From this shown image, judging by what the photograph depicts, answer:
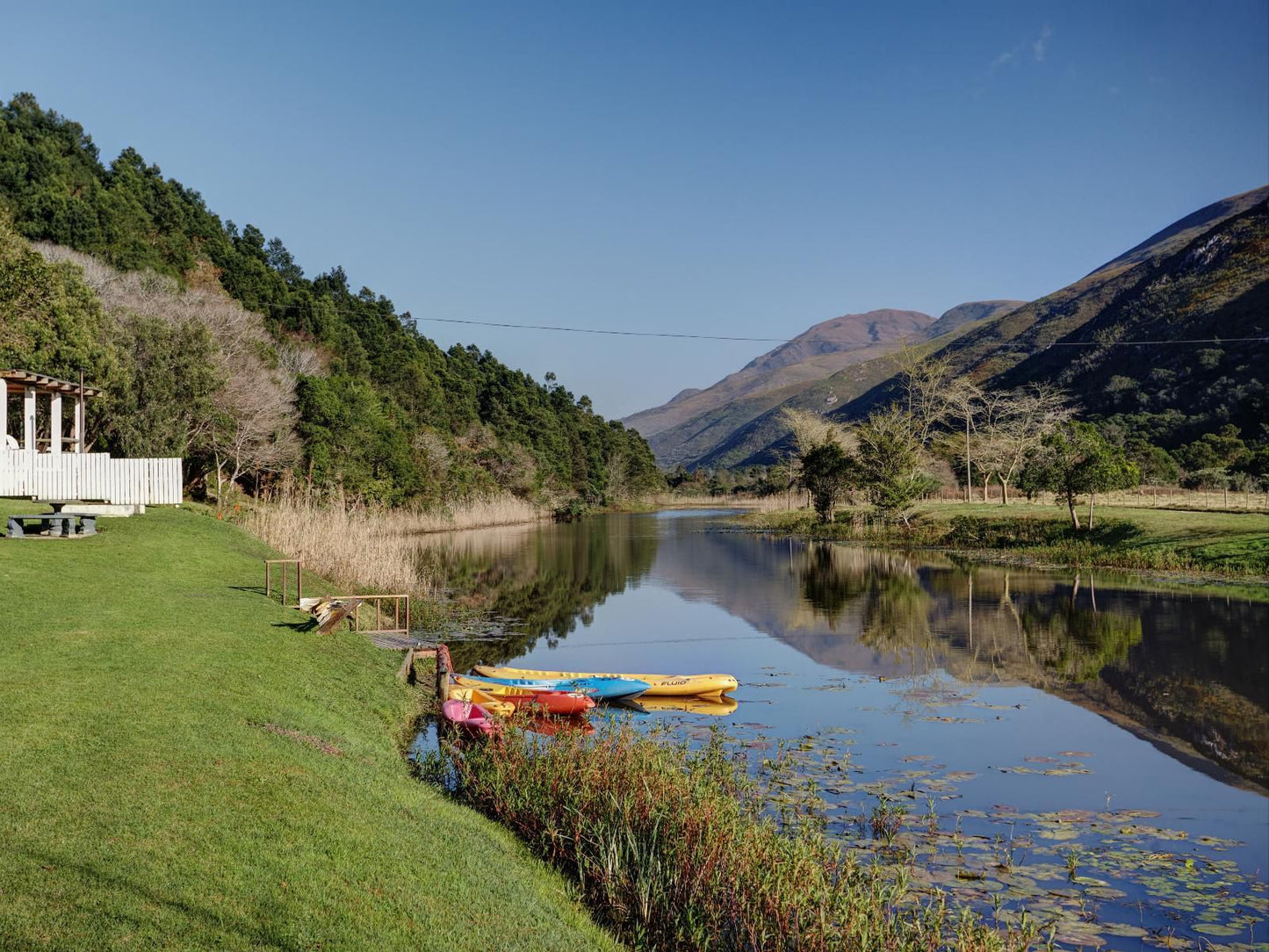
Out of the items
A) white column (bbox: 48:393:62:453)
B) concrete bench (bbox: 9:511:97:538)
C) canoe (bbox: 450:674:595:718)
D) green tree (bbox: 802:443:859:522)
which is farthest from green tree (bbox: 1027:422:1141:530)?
white column (bbox: 48:393:62:453)

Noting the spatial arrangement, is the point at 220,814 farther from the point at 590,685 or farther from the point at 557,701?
the point at 590,685

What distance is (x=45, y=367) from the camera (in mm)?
31031

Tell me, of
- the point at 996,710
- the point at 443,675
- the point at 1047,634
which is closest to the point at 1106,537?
the point at 1047,634

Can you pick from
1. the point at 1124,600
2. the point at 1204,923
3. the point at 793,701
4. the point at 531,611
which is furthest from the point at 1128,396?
the point at 1204,923

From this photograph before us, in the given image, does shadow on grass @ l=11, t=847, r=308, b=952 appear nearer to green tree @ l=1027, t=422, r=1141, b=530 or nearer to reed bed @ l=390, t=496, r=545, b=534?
green tree @ l=1027, t=422, r=1141, b=530

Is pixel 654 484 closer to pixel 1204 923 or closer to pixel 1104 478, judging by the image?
pixel 1104 478

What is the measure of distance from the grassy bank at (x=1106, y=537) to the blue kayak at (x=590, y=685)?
974 inches

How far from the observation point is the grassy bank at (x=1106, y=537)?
33.6 m

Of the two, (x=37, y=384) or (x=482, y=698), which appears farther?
(x=37, y=384)

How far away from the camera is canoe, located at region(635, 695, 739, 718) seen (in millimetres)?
16422

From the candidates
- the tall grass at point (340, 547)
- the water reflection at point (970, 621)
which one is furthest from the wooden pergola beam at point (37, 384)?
the water reflection at point (970, 621)

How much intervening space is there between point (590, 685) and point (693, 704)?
2.00m

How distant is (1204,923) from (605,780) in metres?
5.64

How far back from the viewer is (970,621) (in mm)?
25438
